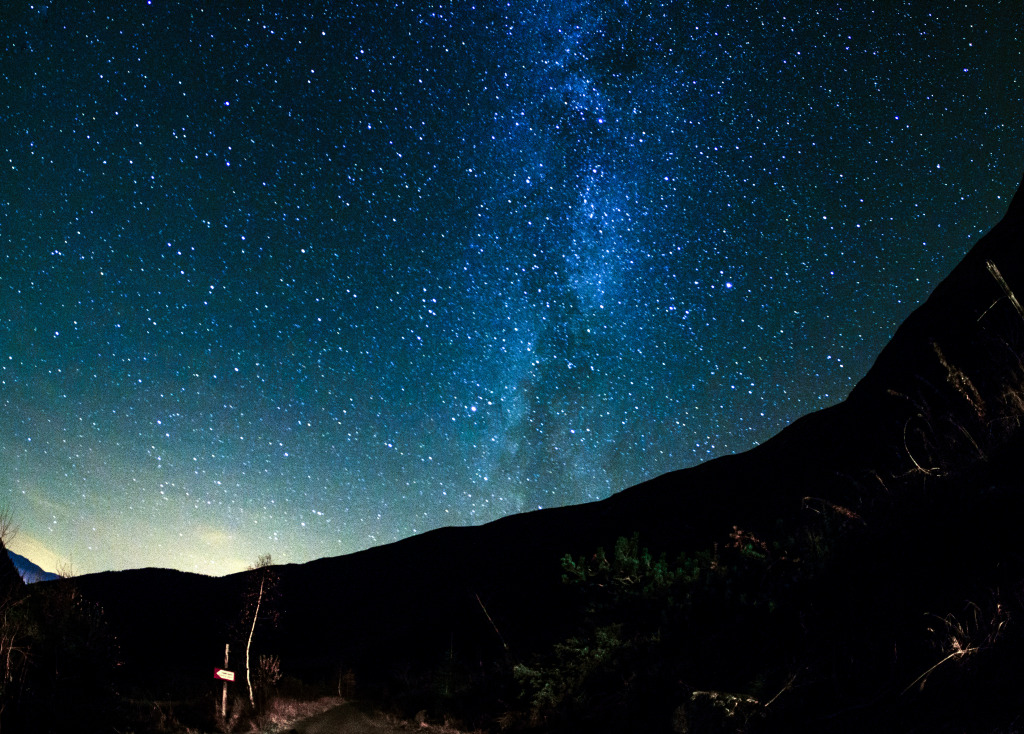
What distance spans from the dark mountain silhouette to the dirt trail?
3352mm

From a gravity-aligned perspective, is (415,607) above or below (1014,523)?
below

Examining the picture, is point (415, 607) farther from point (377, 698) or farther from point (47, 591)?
point (47, 591)

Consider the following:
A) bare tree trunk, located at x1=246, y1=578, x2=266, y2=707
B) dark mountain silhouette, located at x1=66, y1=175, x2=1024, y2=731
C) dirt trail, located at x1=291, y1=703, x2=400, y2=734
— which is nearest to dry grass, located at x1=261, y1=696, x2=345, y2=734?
dirt trail, located at x1=291, y1=703, x2=400, y2=734

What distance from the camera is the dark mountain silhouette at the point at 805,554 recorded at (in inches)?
156

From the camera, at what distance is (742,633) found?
6316mm

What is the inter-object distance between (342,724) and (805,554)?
1295 cm

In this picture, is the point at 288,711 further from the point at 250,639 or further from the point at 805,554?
the point at 805,554

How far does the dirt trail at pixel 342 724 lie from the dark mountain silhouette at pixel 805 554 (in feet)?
11.0

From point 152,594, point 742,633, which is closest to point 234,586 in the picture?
point 152,594

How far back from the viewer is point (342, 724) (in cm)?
1374

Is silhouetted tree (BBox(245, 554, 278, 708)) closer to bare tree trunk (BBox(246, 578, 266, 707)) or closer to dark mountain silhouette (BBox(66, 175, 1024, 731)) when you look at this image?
bare tree trunk (BBox(246, 578, 266, 707))

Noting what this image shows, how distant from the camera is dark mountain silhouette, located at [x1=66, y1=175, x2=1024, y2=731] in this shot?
156 inches

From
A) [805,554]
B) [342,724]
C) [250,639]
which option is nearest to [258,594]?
[250,639]

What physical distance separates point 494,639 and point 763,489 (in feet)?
55.1
